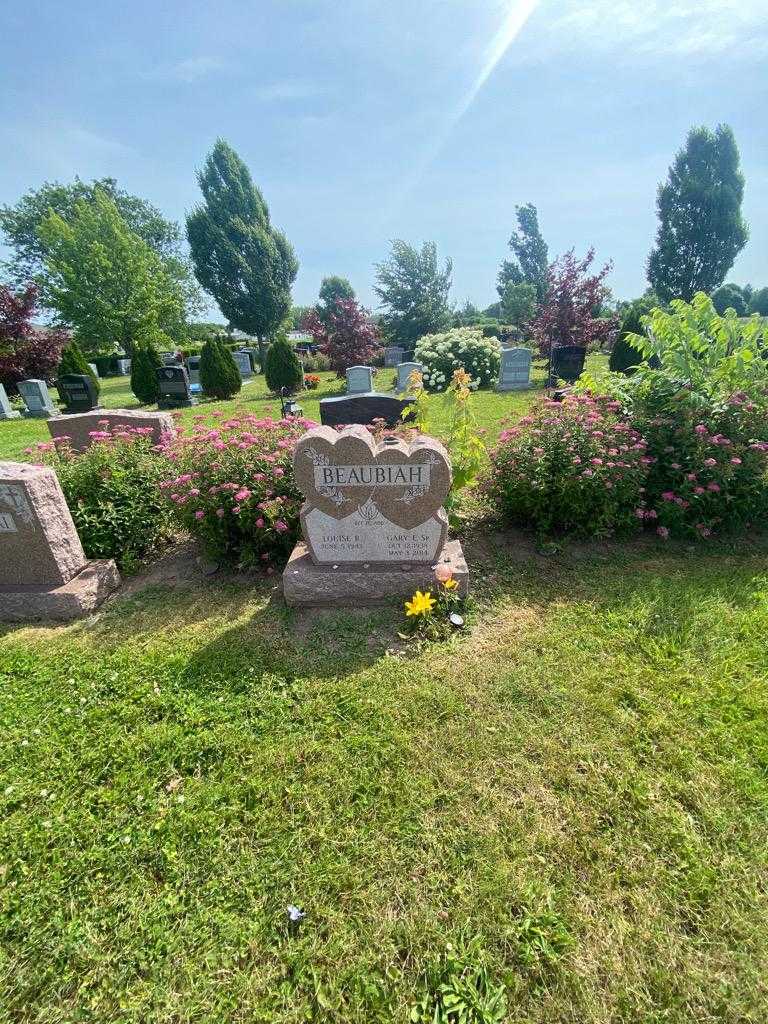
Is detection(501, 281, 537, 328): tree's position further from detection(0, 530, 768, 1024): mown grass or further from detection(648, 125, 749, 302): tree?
detection(0, 530, 768, 1024): mown grass

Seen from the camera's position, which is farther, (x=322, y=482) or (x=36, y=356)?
(x=36, y=356)

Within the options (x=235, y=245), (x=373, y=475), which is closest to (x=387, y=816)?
(x=373, y=475)

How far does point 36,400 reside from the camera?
13.5 m

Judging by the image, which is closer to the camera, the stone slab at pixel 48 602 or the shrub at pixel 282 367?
the stone slab at pixel 48 602

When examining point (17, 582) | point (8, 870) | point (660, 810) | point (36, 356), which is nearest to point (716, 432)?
point (660, 810)

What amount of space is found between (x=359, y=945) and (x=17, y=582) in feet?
12.0

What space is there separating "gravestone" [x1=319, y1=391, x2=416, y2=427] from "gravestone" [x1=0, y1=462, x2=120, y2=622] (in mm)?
4058

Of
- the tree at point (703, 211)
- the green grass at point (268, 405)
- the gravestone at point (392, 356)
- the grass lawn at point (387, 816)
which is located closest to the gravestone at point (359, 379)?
the green grass at point (268, 405)

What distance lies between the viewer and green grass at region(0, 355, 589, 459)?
9156mm

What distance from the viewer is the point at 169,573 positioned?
398 cm

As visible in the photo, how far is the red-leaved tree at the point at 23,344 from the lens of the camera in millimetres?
15828

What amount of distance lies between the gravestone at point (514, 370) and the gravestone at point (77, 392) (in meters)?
12.9

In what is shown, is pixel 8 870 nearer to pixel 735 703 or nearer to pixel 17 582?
pixel 17 582

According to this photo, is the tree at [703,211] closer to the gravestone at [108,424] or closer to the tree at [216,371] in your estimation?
the tree at [216,371]
